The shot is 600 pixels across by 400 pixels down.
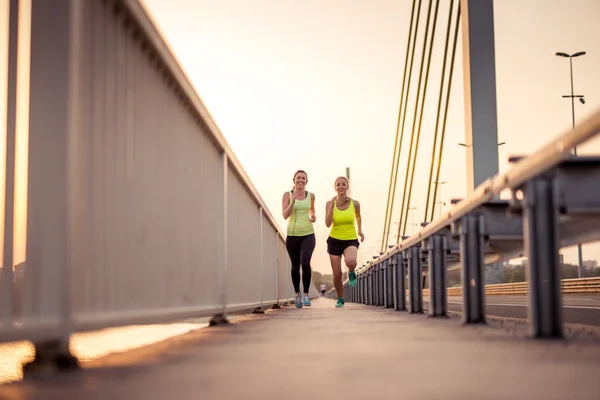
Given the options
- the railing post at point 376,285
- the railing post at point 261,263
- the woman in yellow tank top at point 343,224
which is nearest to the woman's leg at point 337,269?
the woman in yellow tank top at point 343,224

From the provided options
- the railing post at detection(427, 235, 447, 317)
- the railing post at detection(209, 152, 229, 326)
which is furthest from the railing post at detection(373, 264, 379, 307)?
the railing post at detection(209, 152, 229, 326)

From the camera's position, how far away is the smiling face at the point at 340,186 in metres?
12.8

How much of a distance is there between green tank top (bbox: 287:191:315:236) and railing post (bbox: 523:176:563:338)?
26.0 feet

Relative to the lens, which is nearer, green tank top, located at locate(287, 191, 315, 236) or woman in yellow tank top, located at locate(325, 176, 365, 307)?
green tank top, located at locate(287, 191, 315, 236)

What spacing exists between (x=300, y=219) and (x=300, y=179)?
0.54 m

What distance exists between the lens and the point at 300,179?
11.8 metres

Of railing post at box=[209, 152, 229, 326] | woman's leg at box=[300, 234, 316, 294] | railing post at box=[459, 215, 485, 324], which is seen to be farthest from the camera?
woman's leg at box=[300, 234, 316, 294]

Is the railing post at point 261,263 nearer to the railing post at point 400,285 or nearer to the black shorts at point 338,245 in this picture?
the railing post at point 400,285

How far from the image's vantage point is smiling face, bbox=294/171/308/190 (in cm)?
1183

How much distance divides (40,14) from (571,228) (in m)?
3.24

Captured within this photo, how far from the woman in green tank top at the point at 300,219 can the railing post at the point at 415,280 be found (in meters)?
2.71

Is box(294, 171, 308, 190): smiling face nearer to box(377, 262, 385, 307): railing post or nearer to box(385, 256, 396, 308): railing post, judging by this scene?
box(385, 256, 396, 308): railing post

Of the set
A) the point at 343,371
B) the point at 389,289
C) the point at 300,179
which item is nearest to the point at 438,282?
the point at 343,371

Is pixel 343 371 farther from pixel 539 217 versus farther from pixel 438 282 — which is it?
pixel 438 282
